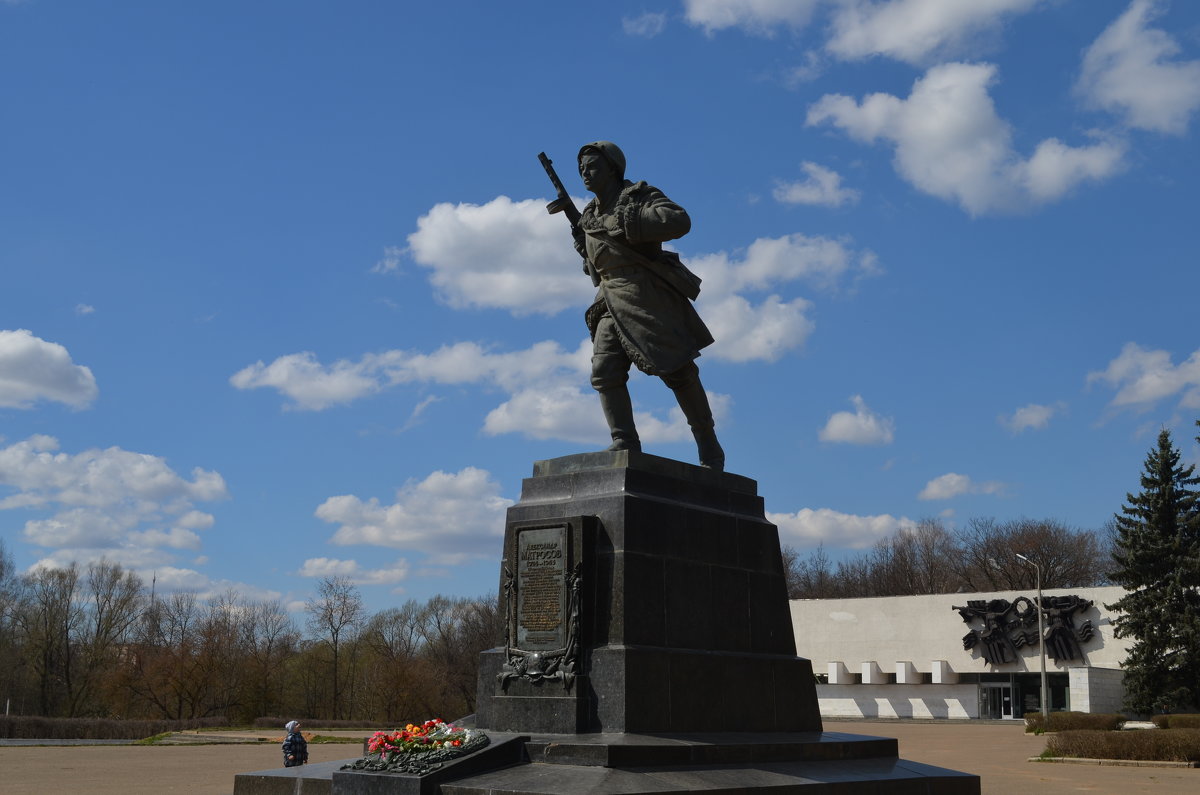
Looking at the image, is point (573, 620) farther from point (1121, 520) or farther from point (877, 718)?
point (877, 718)

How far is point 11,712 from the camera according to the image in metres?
50.3

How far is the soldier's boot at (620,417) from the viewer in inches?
369

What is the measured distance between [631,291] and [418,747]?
164 inches

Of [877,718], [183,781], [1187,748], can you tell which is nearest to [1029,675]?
[877,718]

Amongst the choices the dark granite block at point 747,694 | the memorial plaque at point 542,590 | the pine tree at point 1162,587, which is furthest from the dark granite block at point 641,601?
the pine tree at point 1162,587

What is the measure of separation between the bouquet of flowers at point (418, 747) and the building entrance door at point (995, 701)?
139 ft

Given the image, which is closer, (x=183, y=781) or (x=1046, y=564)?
(x=183, y=781)

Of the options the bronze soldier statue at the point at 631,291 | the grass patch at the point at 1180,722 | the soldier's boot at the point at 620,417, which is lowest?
the grass patch at the point at 1180,722

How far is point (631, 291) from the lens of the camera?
31.1 feet

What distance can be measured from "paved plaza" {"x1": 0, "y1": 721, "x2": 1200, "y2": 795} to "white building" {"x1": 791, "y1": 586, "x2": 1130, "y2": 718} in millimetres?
13621

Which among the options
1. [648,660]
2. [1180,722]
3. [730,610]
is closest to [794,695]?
[730,610]

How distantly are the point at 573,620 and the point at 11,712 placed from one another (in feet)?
170

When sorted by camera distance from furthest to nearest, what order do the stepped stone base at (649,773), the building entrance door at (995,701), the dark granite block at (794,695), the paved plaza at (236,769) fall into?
the building entrance door at (995,701), the paved plaza at (236,769), the dark granite block at (794,695), the stepped stone base at (649,773)

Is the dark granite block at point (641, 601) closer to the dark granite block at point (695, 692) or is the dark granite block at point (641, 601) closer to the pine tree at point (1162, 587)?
the dark granite block at point (695, 692)
